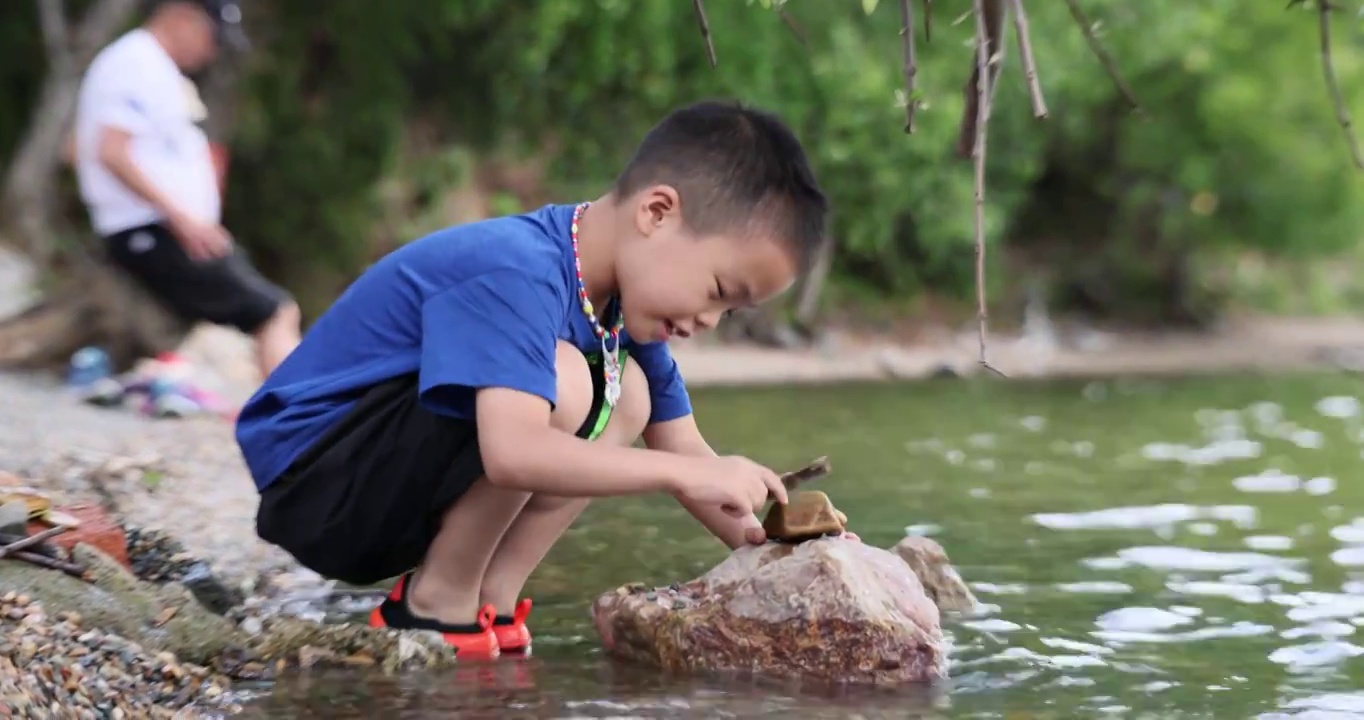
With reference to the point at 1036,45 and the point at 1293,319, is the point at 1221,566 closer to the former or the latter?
the point at 1036,45

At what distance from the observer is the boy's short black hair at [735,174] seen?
327 centimetres

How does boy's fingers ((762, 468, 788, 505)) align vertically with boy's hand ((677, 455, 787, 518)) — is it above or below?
above

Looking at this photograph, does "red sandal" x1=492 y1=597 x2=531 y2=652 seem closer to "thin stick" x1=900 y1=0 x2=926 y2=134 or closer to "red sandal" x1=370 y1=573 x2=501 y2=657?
"red sandal" x1=370 y1=573 x2=501 y2=657

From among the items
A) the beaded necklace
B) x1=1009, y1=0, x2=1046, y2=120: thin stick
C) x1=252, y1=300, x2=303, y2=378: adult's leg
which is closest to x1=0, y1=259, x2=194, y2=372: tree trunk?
x1=252, y1=300, x2=303, y2=378: adult's leg

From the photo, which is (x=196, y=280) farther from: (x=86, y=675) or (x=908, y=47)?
(x=908, y=47)

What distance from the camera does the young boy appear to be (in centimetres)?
313

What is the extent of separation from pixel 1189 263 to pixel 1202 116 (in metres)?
2.84

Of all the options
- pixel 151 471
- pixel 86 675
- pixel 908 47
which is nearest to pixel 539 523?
pixel 86 675

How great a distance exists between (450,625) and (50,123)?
847 cm

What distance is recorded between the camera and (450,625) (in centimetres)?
356

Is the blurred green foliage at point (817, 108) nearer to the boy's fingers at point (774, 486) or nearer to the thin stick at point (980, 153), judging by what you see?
the boy's fingers at point (774, 486)

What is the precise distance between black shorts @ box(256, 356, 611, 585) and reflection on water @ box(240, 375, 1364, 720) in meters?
0.28

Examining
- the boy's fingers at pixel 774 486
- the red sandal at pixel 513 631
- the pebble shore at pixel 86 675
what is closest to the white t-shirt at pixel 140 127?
the red sandal at pixel 513 631

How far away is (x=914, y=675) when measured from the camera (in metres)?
3.48
